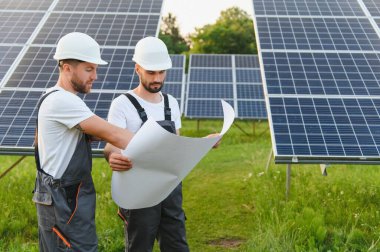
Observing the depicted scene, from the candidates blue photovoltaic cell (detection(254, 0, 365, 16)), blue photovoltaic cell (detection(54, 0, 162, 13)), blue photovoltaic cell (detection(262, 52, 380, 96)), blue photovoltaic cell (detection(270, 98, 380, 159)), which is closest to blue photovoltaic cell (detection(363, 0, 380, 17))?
blue photovoltaic cell (detection(254, 0, 365, 16))

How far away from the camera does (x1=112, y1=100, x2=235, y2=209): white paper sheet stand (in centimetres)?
323

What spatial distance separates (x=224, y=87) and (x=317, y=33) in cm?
815

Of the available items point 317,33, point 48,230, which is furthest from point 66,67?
point 317,33

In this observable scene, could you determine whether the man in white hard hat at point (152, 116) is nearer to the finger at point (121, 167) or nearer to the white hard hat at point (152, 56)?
the white hard hat at point (152, 56)

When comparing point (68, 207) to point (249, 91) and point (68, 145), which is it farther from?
point (249, 91)

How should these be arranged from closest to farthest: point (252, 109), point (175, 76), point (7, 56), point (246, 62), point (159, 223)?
1. point (159, 223)
2. point (7, 56)
3. point (252, 109)
4. point (175, 76)
5. point (246, 62)

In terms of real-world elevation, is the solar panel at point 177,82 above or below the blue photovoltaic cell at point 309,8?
below

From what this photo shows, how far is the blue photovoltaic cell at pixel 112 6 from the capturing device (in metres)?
8.55

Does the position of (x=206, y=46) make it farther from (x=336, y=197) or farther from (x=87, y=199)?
(x=87, y=199)

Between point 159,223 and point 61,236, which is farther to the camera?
point 159,223

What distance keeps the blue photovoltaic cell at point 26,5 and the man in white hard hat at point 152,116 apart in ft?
18.3

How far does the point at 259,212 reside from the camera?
6.15m

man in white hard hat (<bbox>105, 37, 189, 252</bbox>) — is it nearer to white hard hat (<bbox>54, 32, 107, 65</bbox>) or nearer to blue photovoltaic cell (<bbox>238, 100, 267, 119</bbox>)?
white hard hat (<bbox>54, 32, 107, 65</bbox>)

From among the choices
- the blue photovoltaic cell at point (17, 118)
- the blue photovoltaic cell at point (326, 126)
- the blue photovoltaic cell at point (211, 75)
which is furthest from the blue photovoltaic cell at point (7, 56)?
the blue photovoltaic cell at point (211, 75)
